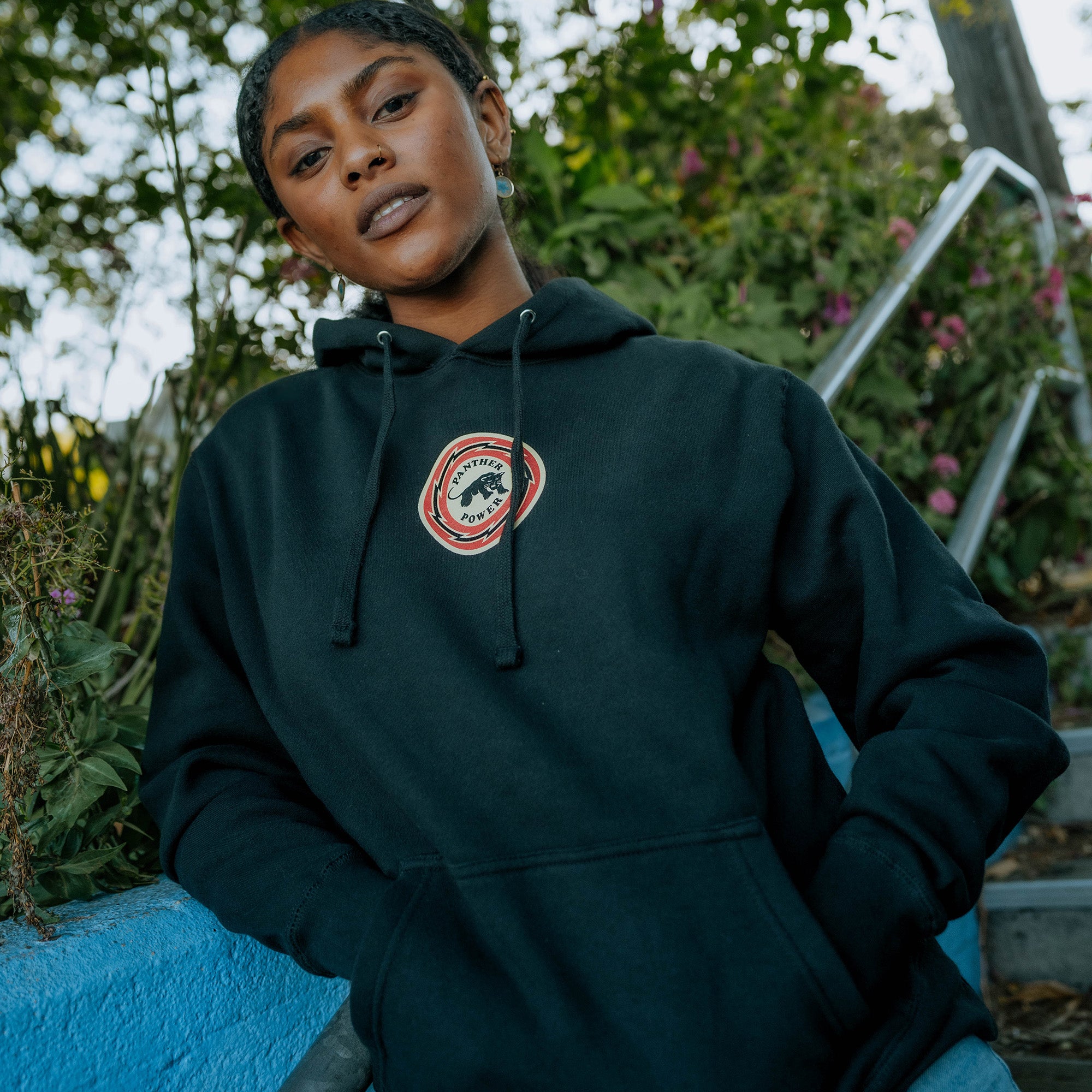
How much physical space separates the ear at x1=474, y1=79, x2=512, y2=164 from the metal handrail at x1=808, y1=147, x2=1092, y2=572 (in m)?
1.04

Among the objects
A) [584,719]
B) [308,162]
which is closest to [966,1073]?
[584,719]

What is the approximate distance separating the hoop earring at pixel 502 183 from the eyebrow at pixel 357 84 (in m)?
0.19

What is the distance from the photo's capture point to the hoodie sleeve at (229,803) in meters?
0.97

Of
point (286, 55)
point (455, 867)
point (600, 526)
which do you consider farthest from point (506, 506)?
point (286, 55)

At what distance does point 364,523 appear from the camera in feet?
3.77

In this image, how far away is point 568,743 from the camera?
1.01 metres

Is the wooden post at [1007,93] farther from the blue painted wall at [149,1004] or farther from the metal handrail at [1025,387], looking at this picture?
the blue painted wall at [149,1004]

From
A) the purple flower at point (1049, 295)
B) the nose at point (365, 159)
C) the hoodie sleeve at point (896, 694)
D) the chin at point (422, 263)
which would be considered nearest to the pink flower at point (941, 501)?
the purple flower at point (1049, 295)

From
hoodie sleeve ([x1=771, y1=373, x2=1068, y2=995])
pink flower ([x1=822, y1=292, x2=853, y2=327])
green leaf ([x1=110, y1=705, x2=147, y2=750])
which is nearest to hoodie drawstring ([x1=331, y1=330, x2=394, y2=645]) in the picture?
green leaf ([x1=110, y1=705, x2=147, y2=750])

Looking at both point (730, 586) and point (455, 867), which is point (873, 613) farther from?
point (455, 867)

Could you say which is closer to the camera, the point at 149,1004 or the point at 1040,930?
the point at 149,1004

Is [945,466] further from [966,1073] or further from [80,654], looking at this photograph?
[80,654]

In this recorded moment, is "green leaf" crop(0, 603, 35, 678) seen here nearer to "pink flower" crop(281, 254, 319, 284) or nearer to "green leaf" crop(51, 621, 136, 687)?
"green leaf" crop(51, 621, 136, 687)

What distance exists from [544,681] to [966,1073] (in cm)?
55
